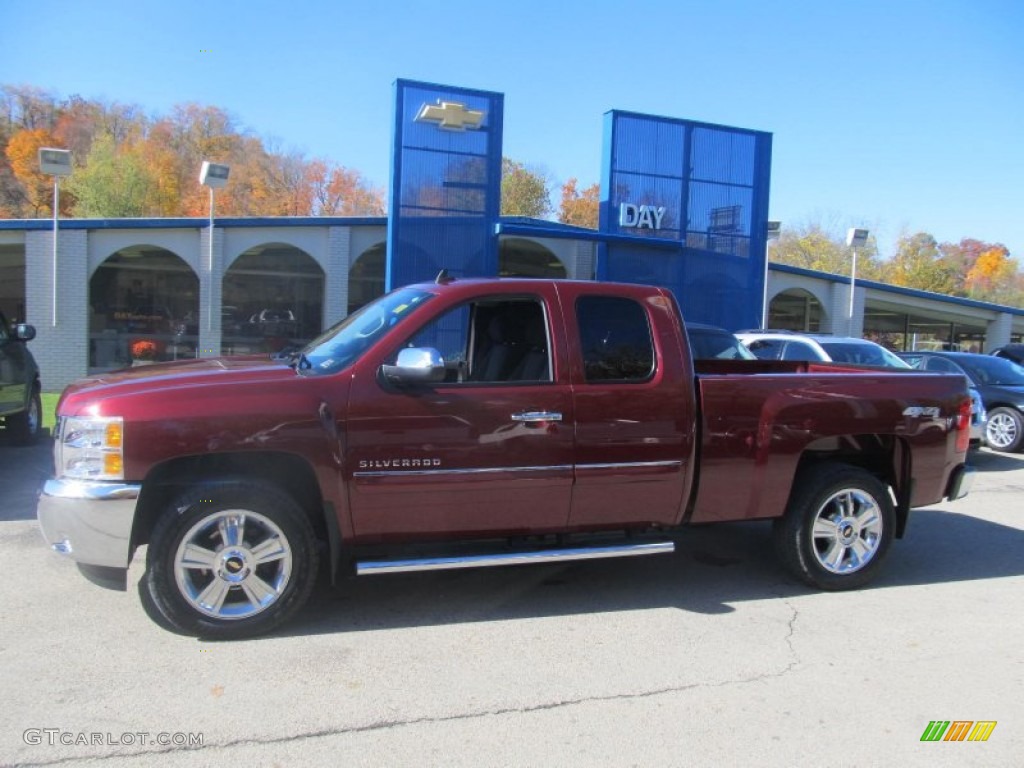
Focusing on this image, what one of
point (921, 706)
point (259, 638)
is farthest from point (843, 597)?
point (259, 638)

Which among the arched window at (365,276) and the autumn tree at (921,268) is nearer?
the arched window at (365,276)

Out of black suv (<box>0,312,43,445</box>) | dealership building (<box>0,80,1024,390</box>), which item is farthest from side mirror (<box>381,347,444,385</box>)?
dealership building (<box>0,80,1024,390</box>)

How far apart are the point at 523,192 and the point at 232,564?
59932mm

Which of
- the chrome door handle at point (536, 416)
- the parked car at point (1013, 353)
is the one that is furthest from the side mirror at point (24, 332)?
the parked car at point (1013, 353)

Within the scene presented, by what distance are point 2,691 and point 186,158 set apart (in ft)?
209

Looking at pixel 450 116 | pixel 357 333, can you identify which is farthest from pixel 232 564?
pixel 450 116

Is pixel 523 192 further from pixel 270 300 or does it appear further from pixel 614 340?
pixel 614 340

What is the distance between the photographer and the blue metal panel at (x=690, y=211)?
667 inches

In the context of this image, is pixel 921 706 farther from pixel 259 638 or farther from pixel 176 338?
pixel 176 338

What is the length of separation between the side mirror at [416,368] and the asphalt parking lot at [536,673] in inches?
55.9

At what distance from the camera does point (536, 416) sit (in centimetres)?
446

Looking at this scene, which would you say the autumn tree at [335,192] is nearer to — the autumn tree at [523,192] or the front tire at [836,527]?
the autumn tree at [523,192]

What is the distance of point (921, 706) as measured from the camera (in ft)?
12.1

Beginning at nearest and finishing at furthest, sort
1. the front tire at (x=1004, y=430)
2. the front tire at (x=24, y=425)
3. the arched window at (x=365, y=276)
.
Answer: the front tire at (x=24, y=425)
the front tire at (x=1004, y=430)
the arched window at (x=365, y=276)
